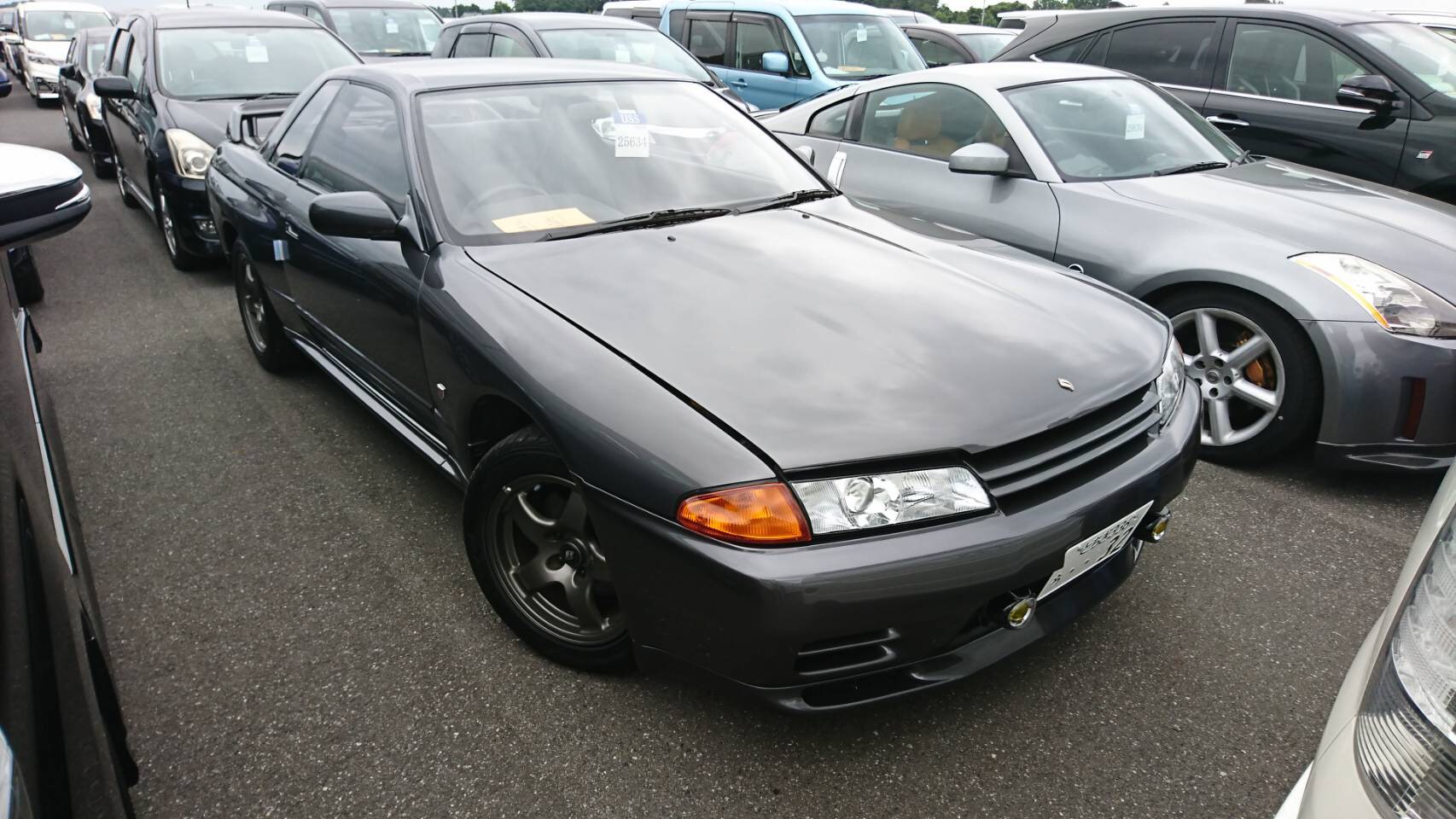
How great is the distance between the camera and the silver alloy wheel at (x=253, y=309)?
4.14 m

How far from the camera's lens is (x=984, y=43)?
38.8ft

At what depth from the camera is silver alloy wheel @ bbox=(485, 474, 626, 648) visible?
2.19 meters

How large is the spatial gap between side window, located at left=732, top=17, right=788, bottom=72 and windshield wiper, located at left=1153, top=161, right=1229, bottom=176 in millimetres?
5431

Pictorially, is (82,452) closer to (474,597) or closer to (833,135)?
(474,597)

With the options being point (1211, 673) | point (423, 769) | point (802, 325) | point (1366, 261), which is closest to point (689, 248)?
point (802, 325)

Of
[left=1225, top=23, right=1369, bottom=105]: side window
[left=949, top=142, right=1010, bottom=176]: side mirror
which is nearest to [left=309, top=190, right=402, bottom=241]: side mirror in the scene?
[left=949, top=142, right=1010, bottom=176]: side mirror

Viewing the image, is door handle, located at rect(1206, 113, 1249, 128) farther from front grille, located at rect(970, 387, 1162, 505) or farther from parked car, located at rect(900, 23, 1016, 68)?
parked car, located at rect(900, 23, 1016, 68)

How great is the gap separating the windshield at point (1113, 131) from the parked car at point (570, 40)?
148 inches

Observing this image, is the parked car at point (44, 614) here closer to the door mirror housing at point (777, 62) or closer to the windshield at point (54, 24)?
the door mirror housing at point (777, 62)

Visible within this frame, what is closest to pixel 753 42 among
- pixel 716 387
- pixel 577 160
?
pixel 577 160

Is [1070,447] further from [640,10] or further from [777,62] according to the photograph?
[640,10]

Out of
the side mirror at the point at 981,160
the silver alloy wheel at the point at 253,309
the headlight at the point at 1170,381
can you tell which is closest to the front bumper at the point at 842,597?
the headlight at the point at 1170,381

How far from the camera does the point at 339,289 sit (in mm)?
3164

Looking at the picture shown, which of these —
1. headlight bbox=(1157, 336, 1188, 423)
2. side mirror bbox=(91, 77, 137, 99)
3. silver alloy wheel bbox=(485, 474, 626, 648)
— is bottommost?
silver alloy wheel bbox=(485, 474, 626, 648)
